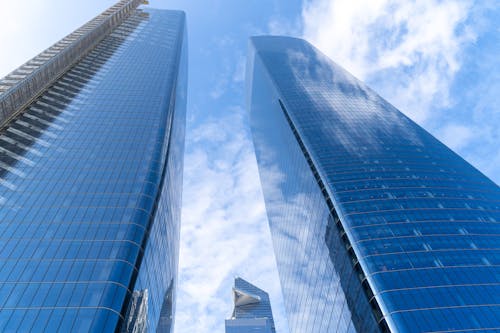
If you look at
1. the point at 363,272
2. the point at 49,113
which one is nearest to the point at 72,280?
the point at 363,272

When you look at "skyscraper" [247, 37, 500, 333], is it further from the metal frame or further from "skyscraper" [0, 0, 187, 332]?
the metal frame

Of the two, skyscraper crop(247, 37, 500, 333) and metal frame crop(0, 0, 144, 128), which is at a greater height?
metal frame crop(0, 0, 144, 128)

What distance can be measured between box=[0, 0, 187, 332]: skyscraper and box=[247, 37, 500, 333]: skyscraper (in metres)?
35.8

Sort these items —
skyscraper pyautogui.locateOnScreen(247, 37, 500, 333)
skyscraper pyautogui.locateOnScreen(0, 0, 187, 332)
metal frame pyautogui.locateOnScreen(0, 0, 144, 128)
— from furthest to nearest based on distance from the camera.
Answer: metal frame pyautogui.locateOnScreen(0, 0, 144, 128) < skyscraper pyautogui.locateOnScreen(247, 37, 500, 333) < skyscraper pyautogui.locateOnScreen(0, 0, 187, 332)

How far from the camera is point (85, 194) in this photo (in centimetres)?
6812

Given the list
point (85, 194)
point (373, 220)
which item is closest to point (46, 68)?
point (85, 194)

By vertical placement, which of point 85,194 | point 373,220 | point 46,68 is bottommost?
point 373,220

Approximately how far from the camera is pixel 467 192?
92.9 m

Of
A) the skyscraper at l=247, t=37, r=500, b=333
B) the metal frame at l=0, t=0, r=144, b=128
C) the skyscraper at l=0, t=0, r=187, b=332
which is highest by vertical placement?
the metal frame at l=0, t=0, r=144, b=128

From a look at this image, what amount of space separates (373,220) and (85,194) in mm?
54259

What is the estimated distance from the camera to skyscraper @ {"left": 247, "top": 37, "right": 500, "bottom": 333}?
6456 cm

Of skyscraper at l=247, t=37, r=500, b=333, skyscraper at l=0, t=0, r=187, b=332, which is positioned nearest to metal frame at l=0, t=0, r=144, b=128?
skyscraper at l=0, t=0, r=187, b=332

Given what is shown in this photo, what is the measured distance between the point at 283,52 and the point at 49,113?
125 metres

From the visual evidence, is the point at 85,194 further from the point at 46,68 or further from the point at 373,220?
the point at 46,68
